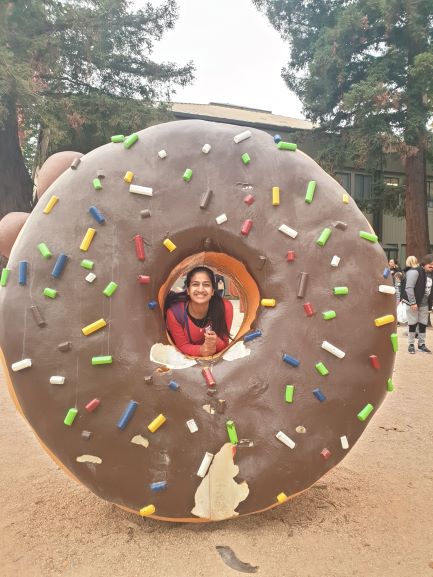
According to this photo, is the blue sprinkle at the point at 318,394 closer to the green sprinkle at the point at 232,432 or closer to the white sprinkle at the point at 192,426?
the green sprinkle at the point at 232,432

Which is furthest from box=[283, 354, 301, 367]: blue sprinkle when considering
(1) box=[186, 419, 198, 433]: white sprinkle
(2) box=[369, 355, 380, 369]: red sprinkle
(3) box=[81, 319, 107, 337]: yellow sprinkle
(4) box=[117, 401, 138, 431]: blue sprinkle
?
(3) box=[81, 319, 107, 337]: yellow sprinkle

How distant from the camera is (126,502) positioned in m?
2.27

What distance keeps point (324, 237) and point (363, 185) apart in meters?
21.0

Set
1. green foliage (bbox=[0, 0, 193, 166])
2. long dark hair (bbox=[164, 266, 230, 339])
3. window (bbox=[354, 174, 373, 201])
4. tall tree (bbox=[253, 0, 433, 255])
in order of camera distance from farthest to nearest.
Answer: window (bbox=[354, 174, 373, 201]) < tall tree (bbox=[253, 0, 433, 255]) < green foliage (bbox=[0, 0, 193, 166]) < long dark hair (bbox=[164, 266, 230, 339])

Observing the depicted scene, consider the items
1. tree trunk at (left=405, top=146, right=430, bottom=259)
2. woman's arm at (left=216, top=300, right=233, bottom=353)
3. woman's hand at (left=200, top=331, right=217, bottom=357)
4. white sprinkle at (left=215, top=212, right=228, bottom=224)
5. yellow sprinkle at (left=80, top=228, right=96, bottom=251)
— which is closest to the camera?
yellow sprinkle at (left=80, top=228, right=96, bottom=251)

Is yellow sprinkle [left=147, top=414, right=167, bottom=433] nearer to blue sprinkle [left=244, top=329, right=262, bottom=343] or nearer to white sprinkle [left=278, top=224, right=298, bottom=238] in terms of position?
blue sprinkle [left=244, top=329, right=262, bottom=343]

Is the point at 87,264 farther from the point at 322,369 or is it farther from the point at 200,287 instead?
the point at 322,369

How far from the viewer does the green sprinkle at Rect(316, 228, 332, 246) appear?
2.37 meters

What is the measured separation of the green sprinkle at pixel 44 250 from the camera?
7.32ft

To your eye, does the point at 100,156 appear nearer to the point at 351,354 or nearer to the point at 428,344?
the point at 351,354

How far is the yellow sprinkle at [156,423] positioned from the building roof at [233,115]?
16.5 m

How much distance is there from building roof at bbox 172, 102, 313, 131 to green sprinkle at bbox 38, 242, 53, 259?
16.0m

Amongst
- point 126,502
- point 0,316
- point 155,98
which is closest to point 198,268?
point 0,316

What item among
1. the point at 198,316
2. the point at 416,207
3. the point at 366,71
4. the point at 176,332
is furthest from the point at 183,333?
the point at 366,71
